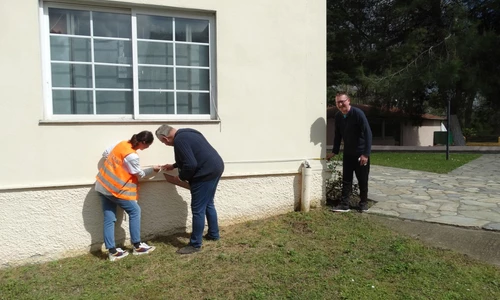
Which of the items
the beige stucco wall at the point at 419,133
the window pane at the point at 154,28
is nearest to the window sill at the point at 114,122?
the window pane at the point at 154,28

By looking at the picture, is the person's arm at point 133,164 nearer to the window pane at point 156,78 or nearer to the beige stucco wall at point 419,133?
the window pane at point 156,78

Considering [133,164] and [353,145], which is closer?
[133,164]

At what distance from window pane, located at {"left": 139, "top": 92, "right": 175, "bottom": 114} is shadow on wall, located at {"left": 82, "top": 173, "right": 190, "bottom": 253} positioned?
917 mm

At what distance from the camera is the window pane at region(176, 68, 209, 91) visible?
5117 mm

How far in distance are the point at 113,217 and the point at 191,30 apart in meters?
2.56

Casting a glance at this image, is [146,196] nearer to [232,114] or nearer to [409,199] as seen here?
[232,114]

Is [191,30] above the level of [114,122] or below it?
above

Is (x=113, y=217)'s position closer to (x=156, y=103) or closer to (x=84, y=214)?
(x=84, y=214)

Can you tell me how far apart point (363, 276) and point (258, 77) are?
9.48 ft

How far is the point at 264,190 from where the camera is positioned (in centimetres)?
548

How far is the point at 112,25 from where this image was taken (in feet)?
15.7

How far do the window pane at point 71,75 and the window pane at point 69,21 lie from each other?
0.40 m

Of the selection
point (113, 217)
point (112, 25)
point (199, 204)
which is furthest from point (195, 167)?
point (112, 25)

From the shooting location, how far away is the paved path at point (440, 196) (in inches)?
216
